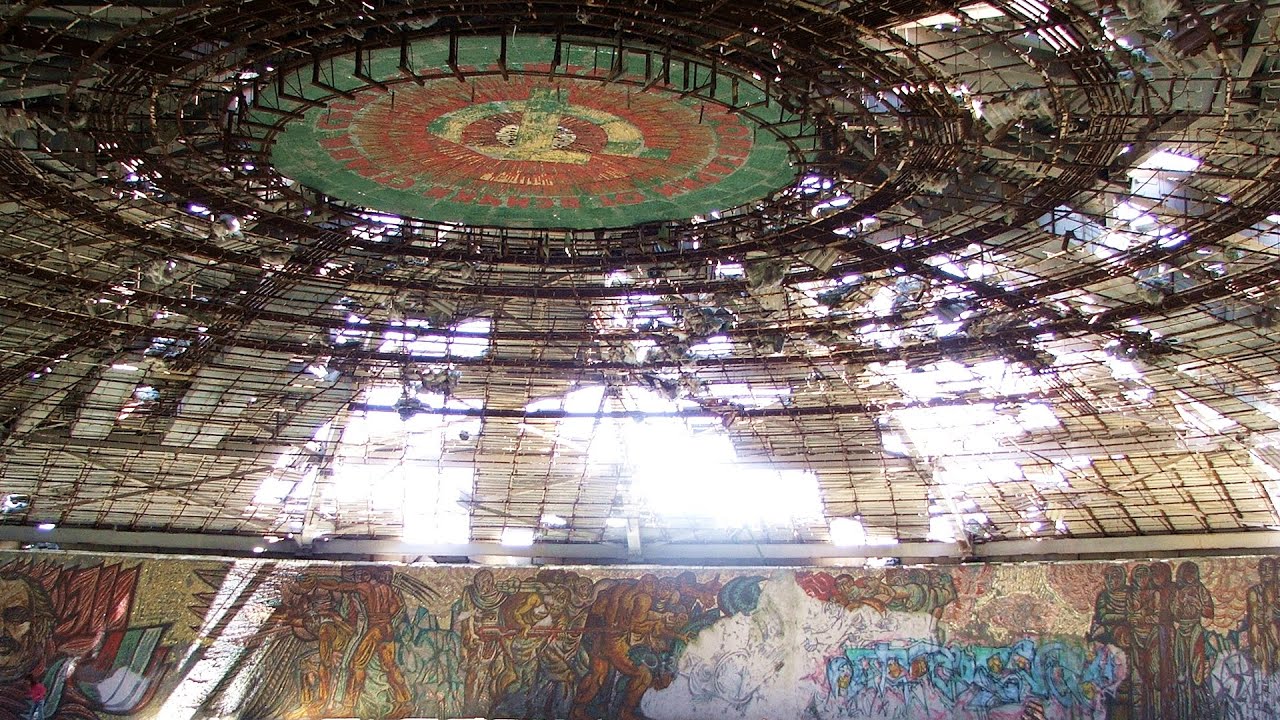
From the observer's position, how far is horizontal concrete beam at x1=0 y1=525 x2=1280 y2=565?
35188 mm

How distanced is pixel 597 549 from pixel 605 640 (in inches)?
157

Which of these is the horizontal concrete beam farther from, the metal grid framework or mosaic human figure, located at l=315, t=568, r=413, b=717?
mosaic human figure, located at l=315, t=568, r=413, b=717

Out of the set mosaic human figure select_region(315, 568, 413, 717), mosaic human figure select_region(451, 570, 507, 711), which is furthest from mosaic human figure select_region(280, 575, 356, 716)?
mosaic human figure select_region(451, 570, 507, 711)

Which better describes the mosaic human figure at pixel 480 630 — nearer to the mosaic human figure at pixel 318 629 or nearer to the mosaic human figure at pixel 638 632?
the mosaic human figure at pixel 638 632

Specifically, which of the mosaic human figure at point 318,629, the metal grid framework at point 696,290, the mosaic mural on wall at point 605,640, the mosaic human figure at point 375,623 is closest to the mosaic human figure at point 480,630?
the mosaic mural on wall at point 605,640

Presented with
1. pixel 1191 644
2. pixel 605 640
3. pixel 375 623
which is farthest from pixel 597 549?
pixel 1191 644

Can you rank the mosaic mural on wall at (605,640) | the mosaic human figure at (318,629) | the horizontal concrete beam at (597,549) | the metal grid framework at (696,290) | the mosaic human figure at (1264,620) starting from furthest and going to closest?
the horizontal concrete beam at (597,549) → the mosaic human figure at (318,629) → the mosaic mural on wall at (605,640) → the mosaic human figure at (1264,620) → the metal grid framework at (696,290)

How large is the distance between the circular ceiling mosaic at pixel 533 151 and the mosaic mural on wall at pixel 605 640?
1602 cm

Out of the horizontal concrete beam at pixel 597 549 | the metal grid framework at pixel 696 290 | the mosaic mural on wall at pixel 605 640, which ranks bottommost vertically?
the mosaic mural on wall at pixel 605 640

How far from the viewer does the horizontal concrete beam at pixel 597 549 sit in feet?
115

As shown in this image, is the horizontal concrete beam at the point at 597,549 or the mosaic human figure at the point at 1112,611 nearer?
the mosaic human figure at the point at 1112,611

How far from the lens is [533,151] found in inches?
771

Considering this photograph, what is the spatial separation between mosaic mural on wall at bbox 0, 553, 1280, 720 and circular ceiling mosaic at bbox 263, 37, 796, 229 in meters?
16.0

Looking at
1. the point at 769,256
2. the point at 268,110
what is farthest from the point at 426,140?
the point at 769,256
